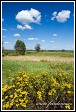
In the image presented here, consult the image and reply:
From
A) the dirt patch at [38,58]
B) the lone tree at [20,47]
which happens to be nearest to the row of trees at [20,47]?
the lone tree at [20,47]

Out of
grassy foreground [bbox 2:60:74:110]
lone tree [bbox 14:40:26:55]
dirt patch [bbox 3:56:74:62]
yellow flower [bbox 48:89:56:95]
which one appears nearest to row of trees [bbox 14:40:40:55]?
lone tree [bbox 14:40:26:55]

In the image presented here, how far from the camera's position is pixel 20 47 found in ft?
20.2

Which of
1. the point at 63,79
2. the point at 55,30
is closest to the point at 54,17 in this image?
the point at 55,30

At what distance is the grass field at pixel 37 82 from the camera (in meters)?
5.81

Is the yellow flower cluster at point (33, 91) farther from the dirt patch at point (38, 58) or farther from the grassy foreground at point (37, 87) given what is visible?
the dirt patch at point (38, 58)

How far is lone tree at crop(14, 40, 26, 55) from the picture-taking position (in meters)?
6.11

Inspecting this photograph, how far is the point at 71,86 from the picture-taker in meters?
5.94

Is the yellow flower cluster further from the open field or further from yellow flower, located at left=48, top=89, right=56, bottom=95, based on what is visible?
the open field

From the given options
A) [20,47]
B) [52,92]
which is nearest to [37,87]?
[52,92]

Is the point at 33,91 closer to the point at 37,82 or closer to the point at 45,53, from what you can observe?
the point at 37,82

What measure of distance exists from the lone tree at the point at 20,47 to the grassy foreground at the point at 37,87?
0.27 meters

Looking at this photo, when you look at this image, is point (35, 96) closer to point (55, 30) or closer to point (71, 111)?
point (71, 111)

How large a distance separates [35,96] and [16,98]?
34cm

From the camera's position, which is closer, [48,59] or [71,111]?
[71,111]
